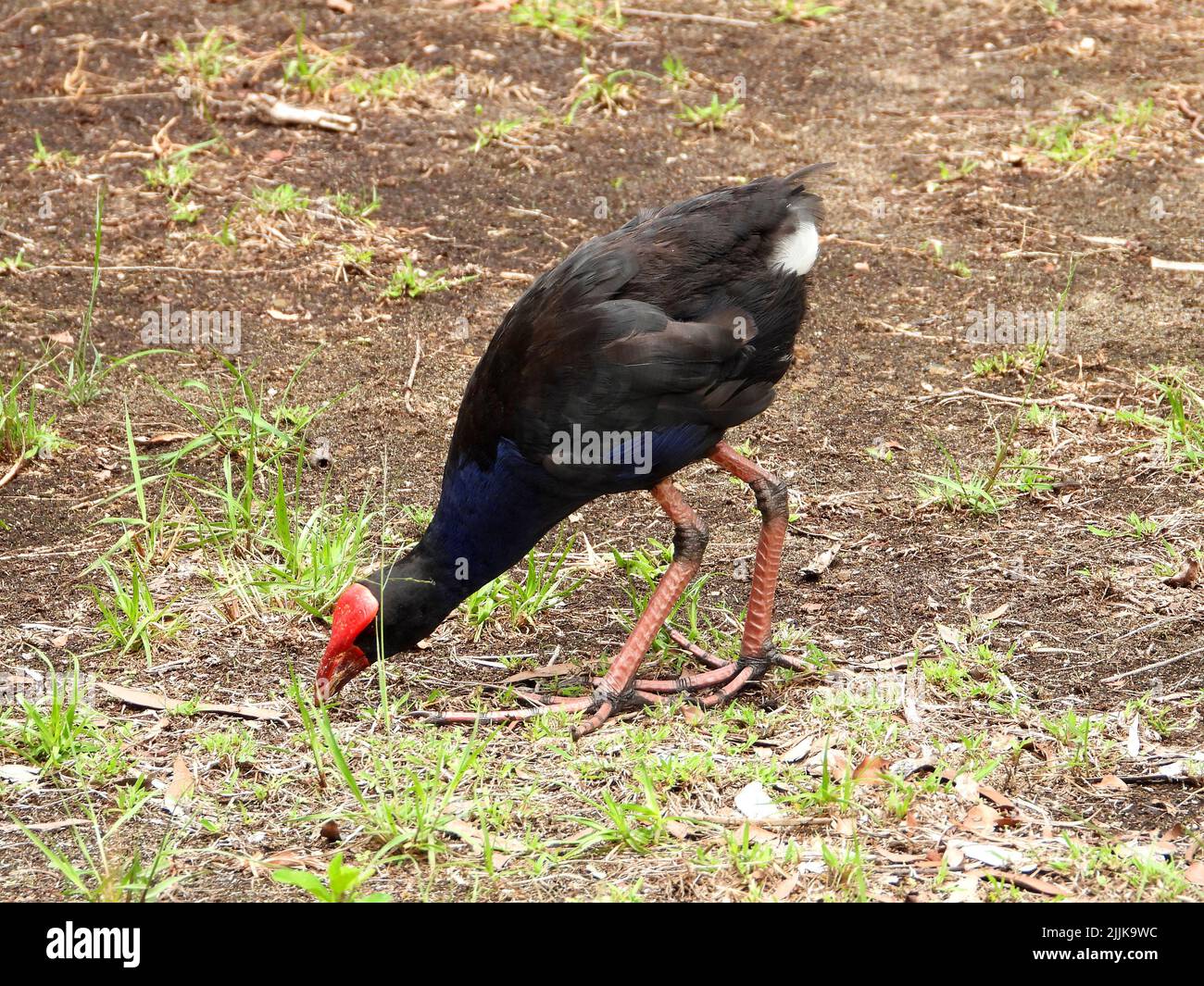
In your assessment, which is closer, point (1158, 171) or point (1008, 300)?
point (1008, 300)

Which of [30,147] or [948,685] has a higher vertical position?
[30,147]

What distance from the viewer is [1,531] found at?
A: 5320mm

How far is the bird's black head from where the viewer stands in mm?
4289

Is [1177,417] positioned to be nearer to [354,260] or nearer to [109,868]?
[354,260]

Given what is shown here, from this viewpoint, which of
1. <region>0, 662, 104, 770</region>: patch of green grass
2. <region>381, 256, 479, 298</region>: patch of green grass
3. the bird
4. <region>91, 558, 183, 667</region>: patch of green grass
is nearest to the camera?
<region>0, 662, 104, 770</region>: patch of green grass

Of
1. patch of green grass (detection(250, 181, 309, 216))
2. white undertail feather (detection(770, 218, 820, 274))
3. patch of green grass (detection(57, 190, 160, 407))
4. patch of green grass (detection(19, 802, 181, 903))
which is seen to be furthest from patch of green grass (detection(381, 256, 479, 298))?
patch of green grass (detection(19, 802, 181, 903))

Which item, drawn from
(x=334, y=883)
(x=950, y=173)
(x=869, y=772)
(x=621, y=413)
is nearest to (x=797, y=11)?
(x=950, y=173)

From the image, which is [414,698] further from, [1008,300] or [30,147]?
[30,147]

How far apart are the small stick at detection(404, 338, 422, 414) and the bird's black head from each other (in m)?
1.86

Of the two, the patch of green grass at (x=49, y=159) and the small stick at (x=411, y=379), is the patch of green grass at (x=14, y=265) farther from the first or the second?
the small stick at (x=411, y=379)

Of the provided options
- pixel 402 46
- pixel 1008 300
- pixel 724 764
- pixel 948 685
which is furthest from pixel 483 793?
pixel 402 46

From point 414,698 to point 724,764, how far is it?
1.11 meters

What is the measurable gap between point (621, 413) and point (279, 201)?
3847 millimetres

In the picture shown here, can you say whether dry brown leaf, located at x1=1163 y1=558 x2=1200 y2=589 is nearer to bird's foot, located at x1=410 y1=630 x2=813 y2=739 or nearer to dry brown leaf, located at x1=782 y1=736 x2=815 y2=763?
bird's foot, located at x1=410 y1=630 x2=813 y2=739
